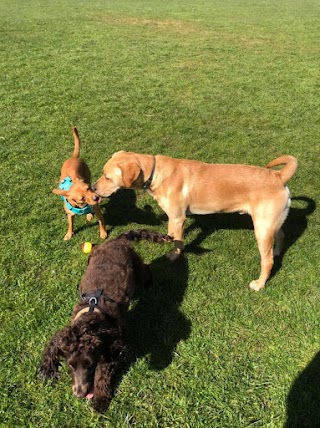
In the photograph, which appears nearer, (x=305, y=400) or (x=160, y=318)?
(x=305, y=400)

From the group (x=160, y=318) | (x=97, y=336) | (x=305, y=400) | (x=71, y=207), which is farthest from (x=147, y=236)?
(x=305, y=400)

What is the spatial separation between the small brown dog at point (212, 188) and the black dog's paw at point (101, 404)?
2.21 metres

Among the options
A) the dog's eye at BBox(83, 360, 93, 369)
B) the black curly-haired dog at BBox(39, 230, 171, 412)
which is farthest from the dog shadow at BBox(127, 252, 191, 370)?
the dog's eye at BBox(83, 360, 93, 369)

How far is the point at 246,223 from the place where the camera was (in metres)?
5.93

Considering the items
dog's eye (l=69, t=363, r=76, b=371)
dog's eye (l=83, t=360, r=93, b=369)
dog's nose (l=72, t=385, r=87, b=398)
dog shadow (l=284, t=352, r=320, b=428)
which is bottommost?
dog shadow (l=284, t=352, r=320, b=428)

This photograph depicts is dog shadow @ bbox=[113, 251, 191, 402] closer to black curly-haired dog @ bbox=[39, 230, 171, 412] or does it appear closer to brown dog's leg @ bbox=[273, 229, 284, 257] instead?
black curly-haired dog @ bbox=[39, 230, 171, 412]

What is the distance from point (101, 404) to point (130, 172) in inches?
107

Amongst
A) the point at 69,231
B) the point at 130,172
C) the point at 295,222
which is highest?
the point at 130,172

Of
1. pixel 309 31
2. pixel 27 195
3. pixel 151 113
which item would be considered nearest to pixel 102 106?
pixel 151 113

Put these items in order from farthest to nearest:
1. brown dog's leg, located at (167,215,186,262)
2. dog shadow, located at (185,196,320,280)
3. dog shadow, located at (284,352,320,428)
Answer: dog shadow, located at (185,196,320,280), brown dog's leg, located at (167,215,186,262), dog shadow, located at (284,352,320,428)

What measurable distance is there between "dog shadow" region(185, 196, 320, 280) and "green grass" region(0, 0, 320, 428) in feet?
0.09

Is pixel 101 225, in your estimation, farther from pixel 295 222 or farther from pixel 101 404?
pixel 295 222

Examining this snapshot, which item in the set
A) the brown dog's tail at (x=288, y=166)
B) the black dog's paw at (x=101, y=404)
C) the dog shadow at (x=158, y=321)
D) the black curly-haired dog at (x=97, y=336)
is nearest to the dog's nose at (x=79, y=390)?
the black curly-haired dog at (x=97, y=336)

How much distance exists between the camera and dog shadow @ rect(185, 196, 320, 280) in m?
5.52
